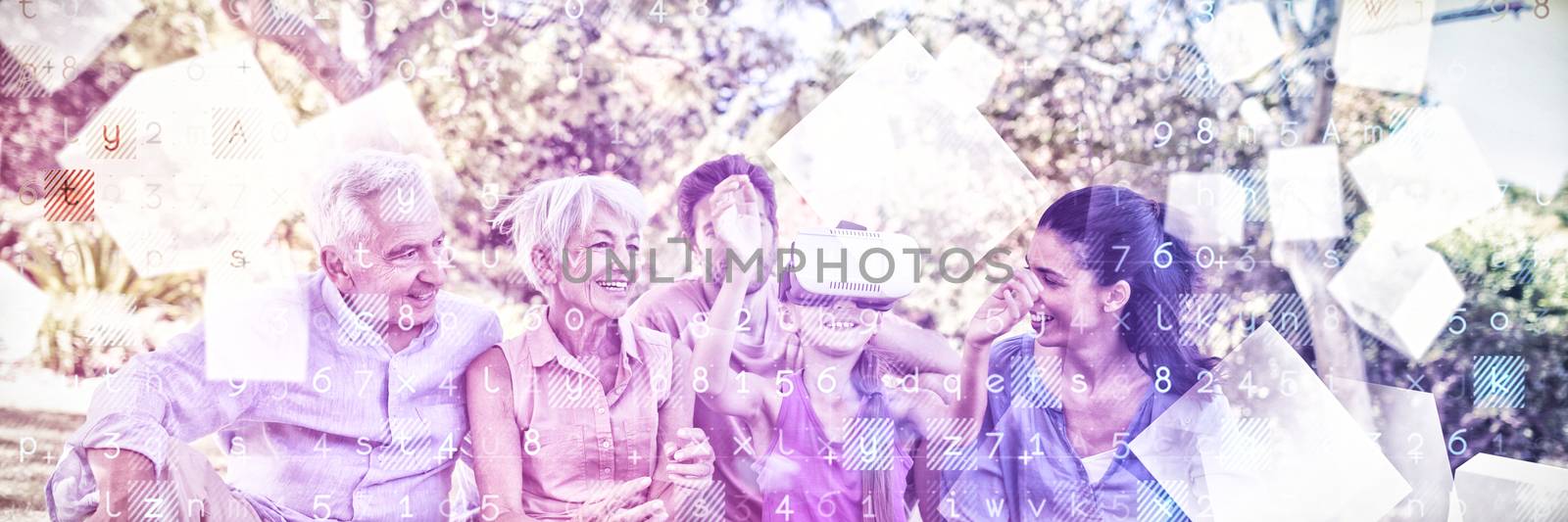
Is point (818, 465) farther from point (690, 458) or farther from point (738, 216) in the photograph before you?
point (738, 216)

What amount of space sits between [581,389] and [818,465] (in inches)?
21.4

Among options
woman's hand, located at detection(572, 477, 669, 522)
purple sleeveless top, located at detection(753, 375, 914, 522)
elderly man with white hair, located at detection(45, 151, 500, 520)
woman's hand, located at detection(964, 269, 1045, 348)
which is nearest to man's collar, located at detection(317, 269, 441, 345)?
elderly man with white hair, located at detection(45, 151, 500, 520)

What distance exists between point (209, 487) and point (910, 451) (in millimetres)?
1495

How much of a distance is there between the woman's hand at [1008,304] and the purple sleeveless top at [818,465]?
284mm

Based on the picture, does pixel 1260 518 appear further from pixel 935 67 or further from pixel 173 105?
pixel 173 105

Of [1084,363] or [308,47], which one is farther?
[1084,363]

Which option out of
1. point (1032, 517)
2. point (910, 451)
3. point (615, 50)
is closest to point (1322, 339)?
point (1032, 517)

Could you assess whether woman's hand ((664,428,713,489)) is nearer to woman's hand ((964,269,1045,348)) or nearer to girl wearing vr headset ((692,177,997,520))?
girl wearing vr headset ((692,177,997,520))

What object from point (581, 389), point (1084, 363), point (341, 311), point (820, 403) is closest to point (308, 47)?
point (341, 311)

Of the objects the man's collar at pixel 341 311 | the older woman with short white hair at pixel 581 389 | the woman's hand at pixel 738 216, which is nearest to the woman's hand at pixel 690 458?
the older woman with short white hair at pixel 581 389

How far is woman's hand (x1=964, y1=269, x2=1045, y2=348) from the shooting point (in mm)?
2566

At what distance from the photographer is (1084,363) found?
2.59 meters

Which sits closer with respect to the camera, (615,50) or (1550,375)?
(615,50)

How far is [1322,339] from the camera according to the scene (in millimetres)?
2645
